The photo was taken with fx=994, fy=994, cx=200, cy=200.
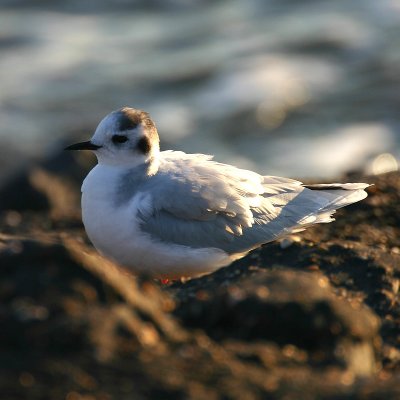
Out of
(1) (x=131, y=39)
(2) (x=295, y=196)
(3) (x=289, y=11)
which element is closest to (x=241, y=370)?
(2) (x=295, y=196)

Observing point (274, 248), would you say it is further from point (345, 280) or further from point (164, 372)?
point (164, 372)

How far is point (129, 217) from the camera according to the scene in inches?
Answer: 271

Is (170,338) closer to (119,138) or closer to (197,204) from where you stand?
(197,204)

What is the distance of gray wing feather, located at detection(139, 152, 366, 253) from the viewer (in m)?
7.02

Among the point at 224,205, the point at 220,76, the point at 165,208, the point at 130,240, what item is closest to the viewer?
the point at 130,240

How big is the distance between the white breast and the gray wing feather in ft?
0.23

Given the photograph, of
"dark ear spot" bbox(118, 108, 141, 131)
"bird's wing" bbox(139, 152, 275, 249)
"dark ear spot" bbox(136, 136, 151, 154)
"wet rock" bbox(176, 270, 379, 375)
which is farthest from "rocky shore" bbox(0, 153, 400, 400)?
"dark ear spot" bbox(118, 108, 141, 131)

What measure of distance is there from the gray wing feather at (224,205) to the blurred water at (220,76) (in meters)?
6.35

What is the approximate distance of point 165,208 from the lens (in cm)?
700

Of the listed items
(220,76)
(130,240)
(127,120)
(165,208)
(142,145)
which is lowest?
(220,76)

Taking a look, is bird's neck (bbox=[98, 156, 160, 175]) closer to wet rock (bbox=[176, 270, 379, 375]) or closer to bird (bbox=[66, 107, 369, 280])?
bird (bbox=[66, 107, 369, 280])

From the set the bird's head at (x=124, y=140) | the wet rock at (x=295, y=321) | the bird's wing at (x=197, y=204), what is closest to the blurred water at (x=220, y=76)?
the bird's head at (x=124, y=140)

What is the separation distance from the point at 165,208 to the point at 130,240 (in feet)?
1.14

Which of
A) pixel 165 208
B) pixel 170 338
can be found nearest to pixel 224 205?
pixel 165 208
